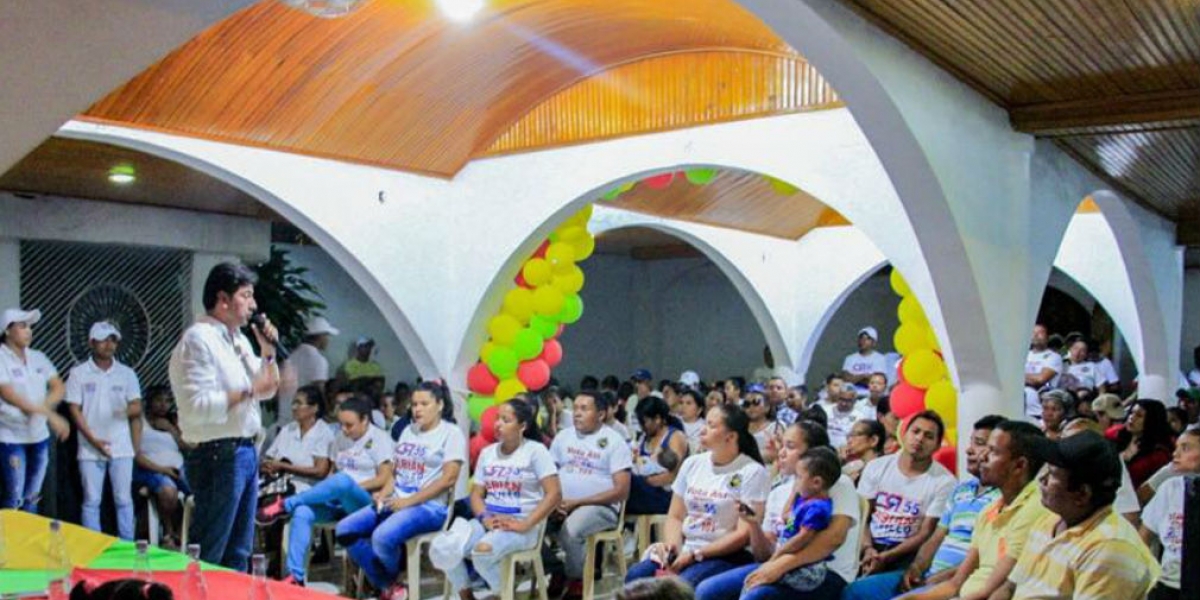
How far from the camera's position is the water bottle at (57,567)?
2572mm

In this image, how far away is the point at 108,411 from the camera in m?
6.88

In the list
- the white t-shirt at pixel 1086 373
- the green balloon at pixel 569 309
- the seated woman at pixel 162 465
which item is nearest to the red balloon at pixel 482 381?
the green balloon at pixel 569 309

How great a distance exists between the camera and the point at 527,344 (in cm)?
834

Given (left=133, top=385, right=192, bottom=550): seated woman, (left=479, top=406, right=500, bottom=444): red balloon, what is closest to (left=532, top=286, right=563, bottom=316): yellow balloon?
(left=479, top=406, right=500, bottom=444): red balloon

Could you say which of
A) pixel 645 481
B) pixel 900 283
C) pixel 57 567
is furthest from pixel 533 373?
pixel 57 567

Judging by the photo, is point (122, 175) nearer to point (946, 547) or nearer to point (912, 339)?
point (912, 339)

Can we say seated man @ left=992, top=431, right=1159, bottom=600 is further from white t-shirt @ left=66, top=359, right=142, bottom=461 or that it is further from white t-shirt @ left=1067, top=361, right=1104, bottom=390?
white t-shirt @ left=1067, top=361, right=1104, bottom=390

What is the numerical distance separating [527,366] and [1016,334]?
3.80 metres

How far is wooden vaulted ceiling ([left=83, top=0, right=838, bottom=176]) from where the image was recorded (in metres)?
6.32

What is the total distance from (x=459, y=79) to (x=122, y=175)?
2706 mm

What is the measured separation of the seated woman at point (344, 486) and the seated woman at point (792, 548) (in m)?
2.37

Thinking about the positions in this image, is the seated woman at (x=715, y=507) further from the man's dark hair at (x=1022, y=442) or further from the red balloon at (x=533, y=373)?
→ the red balloon at (x=533, y=373)

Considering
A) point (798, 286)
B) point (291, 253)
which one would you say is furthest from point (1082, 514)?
point (291, 253)

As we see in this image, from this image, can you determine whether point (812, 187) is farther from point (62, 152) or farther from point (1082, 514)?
point (62, 152)
